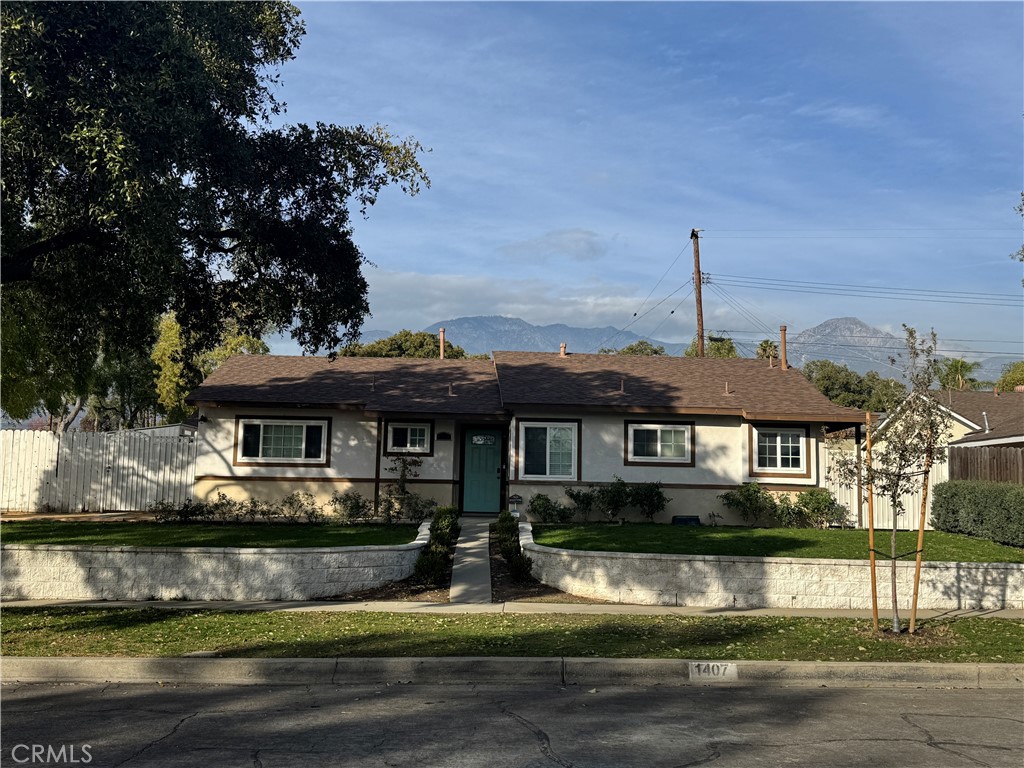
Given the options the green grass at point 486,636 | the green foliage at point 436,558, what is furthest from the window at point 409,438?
the green grass at point 486,636

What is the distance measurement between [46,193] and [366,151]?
5.11m

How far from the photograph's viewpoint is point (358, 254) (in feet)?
52.0

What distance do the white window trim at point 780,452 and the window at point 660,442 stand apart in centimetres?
173

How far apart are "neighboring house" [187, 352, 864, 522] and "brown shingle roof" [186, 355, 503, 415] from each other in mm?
84

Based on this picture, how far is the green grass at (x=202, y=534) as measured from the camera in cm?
1697

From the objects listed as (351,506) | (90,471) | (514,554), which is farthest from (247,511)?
(514,554)

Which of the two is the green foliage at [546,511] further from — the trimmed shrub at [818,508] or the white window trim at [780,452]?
the trimmed shrub at [818,508]

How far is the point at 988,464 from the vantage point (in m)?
22.9

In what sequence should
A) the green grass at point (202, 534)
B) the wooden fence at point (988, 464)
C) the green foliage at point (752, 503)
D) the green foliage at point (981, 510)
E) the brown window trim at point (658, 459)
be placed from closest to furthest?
the green grass at point (202, 534) < the green foliage at point (981, 510) < the wooden fence at point (988, 464) < the green foliage at point (752, 503) < the brown window trim at point (658, 459)

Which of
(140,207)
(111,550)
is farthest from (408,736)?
(111,550)

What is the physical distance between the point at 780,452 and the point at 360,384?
11582 millimetres

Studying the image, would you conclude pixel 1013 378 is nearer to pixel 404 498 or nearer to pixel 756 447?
pixel 756 447

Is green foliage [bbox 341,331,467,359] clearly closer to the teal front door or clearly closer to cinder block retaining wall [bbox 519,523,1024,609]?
the teal front door

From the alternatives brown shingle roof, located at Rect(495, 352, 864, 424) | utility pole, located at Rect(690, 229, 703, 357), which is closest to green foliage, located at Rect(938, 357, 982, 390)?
utility pole, located at Rect(690, 229, 703, 357)
